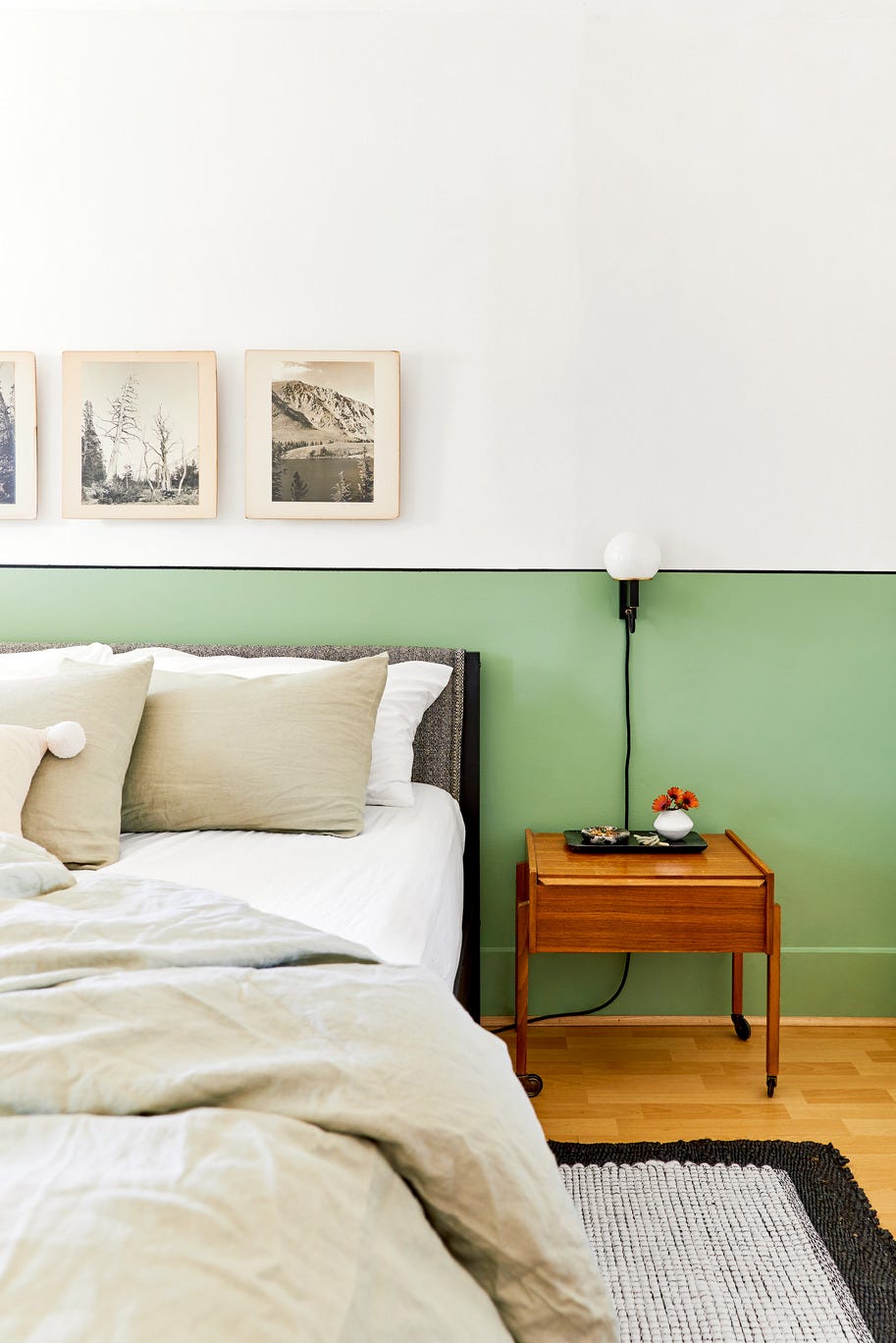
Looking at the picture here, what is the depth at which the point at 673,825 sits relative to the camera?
227cm

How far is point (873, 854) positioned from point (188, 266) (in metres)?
2.47

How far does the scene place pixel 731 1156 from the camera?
1832mm

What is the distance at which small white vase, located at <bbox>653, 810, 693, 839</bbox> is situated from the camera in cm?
227

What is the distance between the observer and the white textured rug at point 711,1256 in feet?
4.57

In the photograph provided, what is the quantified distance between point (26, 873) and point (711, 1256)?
4.21 ft

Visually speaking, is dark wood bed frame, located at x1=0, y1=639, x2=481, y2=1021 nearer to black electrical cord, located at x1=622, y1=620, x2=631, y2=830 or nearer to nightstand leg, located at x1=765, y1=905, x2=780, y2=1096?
black electrical cord, located at x1=622, y1=620, x2=631, y2=830

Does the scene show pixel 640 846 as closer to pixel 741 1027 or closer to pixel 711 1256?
pixel 741 1027

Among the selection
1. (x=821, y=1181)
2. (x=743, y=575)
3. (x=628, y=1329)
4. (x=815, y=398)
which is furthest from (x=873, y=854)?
(x=628, y=1329)

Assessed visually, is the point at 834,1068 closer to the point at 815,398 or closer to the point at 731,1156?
the point at 731,1156

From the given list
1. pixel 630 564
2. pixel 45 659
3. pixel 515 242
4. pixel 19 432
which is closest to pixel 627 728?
pixel 630 564

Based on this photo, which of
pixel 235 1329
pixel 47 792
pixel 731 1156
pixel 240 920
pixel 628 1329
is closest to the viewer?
pixel 235 1329

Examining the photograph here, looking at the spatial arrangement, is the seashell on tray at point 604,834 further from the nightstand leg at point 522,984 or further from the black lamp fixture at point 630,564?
the black lamp fixture at point 630,564

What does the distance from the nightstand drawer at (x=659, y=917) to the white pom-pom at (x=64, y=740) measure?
Result: 3.39ft

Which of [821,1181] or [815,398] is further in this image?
[815,398]
